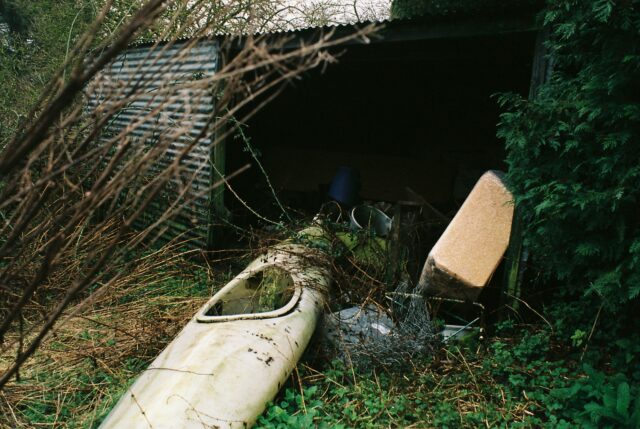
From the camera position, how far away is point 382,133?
9781mm

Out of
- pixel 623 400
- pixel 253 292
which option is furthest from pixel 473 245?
pixel 253 292

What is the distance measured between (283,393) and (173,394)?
3.50 feet

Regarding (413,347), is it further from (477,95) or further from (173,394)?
(477,95)

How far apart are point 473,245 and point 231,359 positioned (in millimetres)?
2583

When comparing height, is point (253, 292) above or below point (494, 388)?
Result: above

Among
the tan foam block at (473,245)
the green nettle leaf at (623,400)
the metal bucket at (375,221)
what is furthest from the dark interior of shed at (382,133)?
the green nettle leaf at (623,400)

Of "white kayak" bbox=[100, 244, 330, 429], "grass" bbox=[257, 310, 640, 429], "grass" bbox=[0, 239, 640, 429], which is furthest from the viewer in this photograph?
"grass" bbox=[0, 239, 640, 429]

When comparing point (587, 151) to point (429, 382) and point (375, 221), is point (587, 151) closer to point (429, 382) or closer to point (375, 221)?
point (429, 382)

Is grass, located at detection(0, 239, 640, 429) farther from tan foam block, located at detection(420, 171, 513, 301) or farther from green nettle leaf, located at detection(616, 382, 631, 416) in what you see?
tan foam block, located at detection(420, 171, 513, 301)

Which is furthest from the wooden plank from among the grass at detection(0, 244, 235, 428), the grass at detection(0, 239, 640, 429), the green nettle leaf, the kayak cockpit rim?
the grass at detection(0, 244, 235, 428)

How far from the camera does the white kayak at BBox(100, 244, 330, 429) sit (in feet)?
9.04

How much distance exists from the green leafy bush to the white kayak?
2.23 meters

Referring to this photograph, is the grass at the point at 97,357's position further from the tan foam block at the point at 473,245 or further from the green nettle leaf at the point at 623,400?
the green nettle leaf at the point at 623,400

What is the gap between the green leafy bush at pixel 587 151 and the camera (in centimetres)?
320
